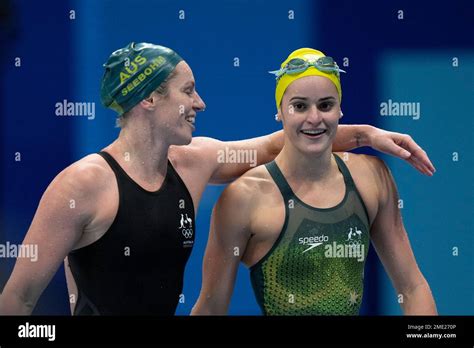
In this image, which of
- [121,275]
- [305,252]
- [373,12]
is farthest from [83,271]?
[373,12]

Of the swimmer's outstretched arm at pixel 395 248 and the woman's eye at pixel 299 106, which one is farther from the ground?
the woman's eye at pixel 299 106

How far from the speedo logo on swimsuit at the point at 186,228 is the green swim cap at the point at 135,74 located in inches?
23.6

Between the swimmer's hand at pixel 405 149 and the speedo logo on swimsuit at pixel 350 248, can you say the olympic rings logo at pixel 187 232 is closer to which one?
the speedo logo on swimsuit at pixel 350 248

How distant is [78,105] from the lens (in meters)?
5.27

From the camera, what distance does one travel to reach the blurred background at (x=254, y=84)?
529cm

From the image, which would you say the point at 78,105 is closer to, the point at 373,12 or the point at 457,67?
the point at 373,12

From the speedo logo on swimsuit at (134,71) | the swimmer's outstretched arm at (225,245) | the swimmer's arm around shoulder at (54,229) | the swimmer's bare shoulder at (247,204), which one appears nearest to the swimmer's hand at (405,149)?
the swimmer's bare shoulder at (247,204)

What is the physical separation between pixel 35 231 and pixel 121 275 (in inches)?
17.6

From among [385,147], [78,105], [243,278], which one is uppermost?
[78,105]

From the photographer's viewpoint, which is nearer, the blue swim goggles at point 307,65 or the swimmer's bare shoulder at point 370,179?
the blue swim goggles at point 307,65

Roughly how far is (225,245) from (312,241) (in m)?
0.43

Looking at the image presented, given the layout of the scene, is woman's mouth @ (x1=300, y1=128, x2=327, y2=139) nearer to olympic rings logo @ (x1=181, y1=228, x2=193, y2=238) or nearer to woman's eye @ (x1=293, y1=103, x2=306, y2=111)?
woman's eye @ (x1=293, y1=103, x2=306, y2=111)

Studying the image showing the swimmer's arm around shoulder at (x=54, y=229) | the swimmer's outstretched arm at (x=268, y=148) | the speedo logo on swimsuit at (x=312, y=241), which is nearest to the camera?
the swimmer's arm around shoulder at (x=54, y=229)

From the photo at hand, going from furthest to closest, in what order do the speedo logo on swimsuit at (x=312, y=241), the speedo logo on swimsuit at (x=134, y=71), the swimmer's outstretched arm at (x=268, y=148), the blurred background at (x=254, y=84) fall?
1. the blurred background at (x=254, y=84)
2. the swimmer's outstretched arm at (x=268, y=148)
3. the speedo logo on swimsuit at (x=312, y=241)
4. the speedo logo on swimsuit at (x=134, y=71)
